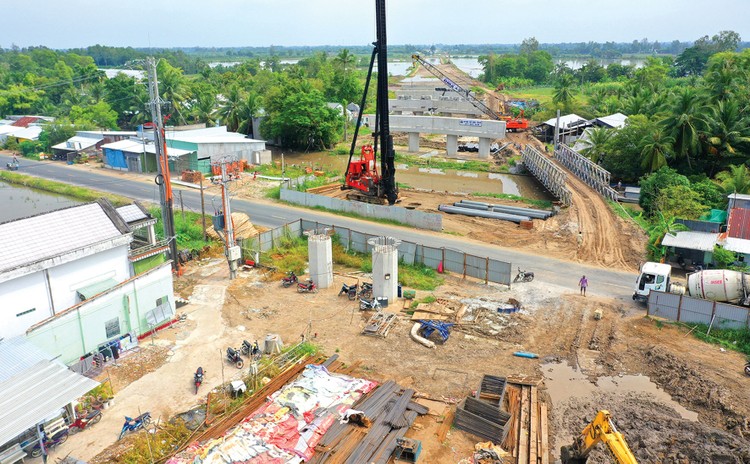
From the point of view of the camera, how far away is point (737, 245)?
1050 inches

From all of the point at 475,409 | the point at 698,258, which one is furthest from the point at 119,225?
the point at 698,258

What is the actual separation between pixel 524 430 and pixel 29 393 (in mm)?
13753

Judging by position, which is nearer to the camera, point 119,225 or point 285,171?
point 119,225

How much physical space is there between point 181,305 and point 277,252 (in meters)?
7.37

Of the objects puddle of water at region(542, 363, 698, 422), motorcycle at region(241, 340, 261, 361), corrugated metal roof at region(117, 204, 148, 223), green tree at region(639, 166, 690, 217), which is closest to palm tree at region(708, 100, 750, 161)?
green tree at region(639, 166, 690, 217)

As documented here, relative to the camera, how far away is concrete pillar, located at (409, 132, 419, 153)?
61.1 metres

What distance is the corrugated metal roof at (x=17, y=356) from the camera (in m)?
15.5

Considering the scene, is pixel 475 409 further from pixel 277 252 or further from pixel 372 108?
pixel 372 108

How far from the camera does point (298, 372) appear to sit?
18.2 metres

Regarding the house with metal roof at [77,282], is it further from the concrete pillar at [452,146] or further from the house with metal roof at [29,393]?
the concrete pillar at [452,146]

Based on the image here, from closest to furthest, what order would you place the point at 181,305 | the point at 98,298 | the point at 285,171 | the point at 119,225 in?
1. the point at 98,298
2. the point at 119,225
3. the point at 181,305
4. the point at 285,171

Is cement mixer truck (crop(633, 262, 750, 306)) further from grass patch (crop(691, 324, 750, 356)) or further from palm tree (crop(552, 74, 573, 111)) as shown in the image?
palm tree (crop(552, 74, 573, 111))

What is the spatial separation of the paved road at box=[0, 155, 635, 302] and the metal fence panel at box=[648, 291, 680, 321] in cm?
209

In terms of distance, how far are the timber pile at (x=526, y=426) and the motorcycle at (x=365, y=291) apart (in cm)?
878
